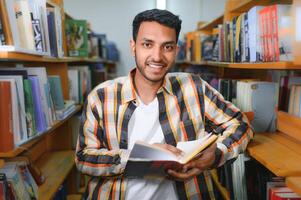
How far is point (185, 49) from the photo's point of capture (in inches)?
172

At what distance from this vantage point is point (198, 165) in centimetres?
110

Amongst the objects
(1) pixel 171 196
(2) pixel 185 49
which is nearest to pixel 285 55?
(1) pixel 171 196

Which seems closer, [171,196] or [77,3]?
[171,196]

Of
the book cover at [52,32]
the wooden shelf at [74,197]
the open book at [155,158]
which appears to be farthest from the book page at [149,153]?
the wooden shelf at [74,197]

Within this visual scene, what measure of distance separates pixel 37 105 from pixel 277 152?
1047 millimetres

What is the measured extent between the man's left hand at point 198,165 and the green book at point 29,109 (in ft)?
2.05

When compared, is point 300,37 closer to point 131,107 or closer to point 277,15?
point 277,15

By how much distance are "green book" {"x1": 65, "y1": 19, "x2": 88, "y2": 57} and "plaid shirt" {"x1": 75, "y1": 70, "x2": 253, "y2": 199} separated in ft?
4.33

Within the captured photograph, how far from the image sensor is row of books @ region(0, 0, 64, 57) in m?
1.07

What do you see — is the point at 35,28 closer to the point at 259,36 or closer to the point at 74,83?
the point at 74,83

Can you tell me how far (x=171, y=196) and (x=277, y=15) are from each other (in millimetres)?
889

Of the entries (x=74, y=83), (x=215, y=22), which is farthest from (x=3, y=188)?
(x=215, y=22)

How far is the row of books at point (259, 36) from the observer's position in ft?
3.94

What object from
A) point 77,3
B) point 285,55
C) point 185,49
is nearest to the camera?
point 285,55
